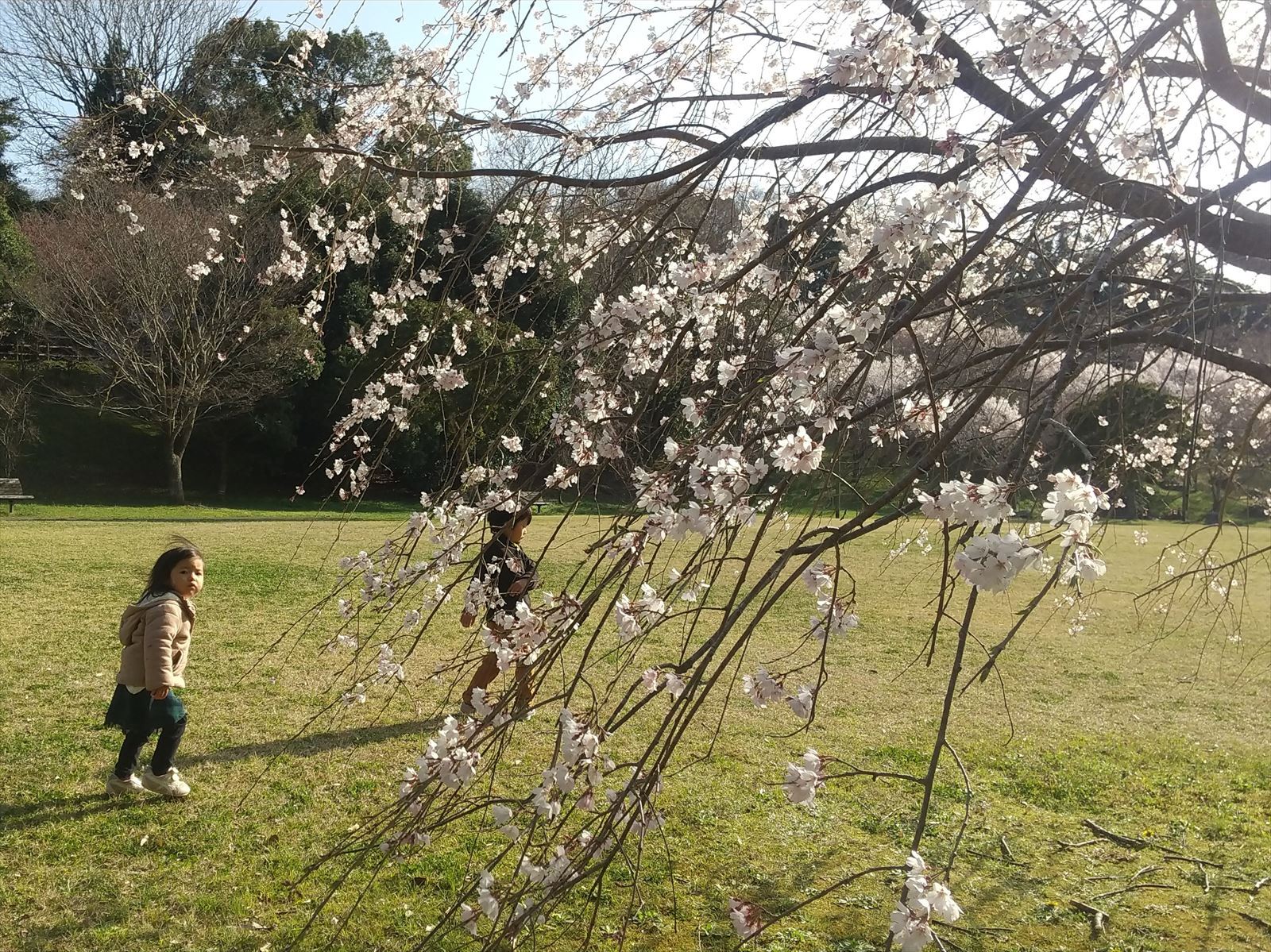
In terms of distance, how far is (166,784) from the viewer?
3.36 meters

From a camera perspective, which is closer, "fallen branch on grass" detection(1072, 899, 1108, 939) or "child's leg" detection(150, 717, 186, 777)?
"fallen branch on grass" detection(1072, 899, 1108, 939)

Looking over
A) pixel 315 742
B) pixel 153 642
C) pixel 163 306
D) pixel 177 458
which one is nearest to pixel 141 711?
pixel 153 642

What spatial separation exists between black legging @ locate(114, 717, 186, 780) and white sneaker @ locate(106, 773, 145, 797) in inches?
0.6

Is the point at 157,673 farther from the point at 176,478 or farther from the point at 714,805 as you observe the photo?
the point at 176,478

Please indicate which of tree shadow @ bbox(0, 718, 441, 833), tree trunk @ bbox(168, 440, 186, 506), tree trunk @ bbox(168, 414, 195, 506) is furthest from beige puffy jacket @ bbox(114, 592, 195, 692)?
tree trunk @ bbox(168, 440, 186, 506)

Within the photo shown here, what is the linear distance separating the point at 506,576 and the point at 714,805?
1.43 meters

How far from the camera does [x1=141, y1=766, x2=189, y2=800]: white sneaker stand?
132 inches

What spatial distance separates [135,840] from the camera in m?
3.04

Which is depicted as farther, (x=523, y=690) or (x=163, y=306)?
(x=163, y=306)

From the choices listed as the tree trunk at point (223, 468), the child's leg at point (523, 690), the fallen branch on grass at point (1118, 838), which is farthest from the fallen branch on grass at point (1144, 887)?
the tree trunk at point (223, 468)

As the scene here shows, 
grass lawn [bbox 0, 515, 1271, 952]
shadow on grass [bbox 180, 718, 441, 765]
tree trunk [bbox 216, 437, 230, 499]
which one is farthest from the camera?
tree trunk [bbox 216, 437, 230, 499]

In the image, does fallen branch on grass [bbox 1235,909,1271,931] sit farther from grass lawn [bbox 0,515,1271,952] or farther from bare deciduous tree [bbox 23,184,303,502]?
bare deciduous tree [bbox 23,184,303,502]

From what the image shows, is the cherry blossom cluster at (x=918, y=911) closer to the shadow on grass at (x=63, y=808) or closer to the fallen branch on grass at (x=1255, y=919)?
the fallen branch on grass at (x=1255, y=919)

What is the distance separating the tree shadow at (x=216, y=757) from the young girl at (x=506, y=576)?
0.52m
